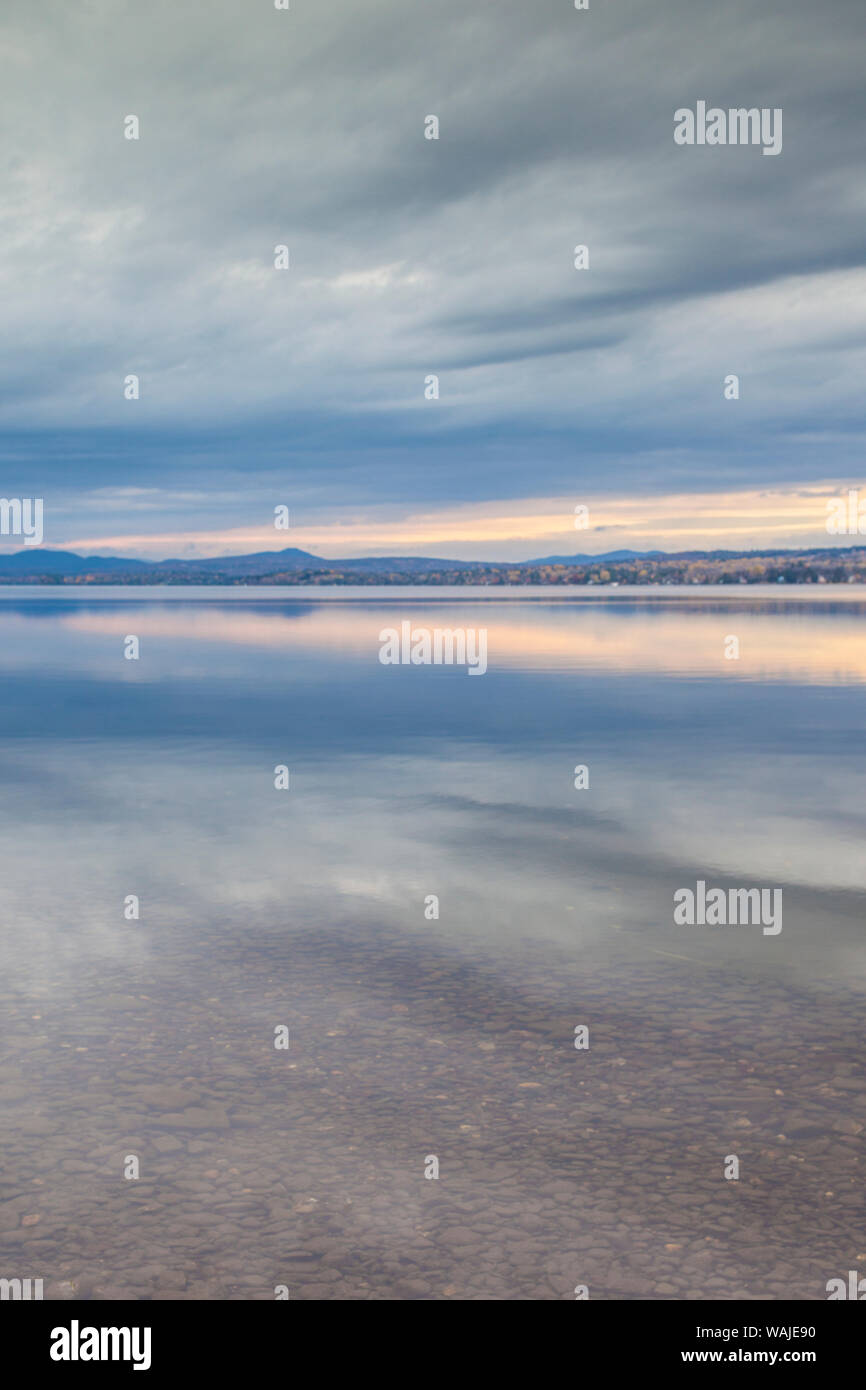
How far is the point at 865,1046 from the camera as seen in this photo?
11.2 metres

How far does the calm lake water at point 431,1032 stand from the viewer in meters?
8.09

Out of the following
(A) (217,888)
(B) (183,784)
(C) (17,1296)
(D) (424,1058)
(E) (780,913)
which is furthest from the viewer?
(B) (183,784)

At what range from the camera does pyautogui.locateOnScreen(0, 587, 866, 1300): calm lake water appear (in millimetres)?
8094

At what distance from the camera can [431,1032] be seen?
38.4 ft

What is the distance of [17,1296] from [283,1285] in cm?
168

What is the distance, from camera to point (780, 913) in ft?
52.2

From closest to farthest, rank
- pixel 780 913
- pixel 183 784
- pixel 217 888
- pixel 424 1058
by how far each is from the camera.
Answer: pixel 424 1058 < pixel 780 913 < pixel 217 888 < pixel 183 784
